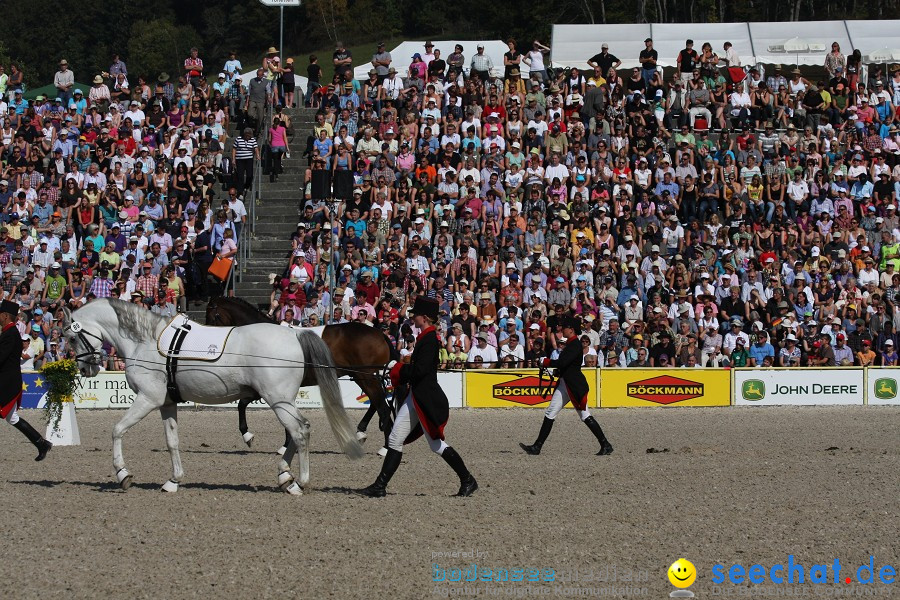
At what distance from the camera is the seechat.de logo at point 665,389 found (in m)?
23.2

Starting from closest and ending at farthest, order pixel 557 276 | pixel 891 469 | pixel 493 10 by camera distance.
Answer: pixel 891 469 → pixel 557 276 → pixel 493 10

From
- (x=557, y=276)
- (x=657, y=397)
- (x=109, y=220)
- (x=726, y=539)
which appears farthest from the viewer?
(x=109, y=220)

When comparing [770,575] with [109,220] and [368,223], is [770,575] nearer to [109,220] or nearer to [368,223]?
[368,223]

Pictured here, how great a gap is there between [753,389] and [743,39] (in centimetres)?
1663

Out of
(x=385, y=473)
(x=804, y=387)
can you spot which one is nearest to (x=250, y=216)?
(x=804, y=387)

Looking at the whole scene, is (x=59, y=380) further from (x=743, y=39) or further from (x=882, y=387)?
(x=743, y=39)

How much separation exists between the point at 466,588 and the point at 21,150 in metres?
24.1

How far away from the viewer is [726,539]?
9969 mm

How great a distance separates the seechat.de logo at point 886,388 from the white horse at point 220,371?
46.8 ft

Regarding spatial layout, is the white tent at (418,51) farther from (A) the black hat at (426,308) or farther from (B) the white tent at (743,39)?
(A) the black hat at (426,308)

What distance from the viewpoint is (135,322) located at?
12.3 meters

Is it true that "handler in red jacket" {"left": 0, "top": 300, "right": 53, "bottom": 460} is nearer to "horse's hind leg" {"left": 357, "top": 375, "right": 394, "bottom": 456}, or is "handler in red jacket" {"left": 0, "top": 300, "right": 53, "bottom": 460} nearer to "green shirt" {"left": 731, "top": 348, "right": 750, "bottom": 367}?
"horse's hind leg" {"left": 357, "top": 375, "right": 394, "bottom": 456}

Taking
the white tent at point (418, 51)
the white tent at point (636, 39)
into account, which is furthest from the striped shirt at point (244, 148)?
the white tent at point (636, 39)

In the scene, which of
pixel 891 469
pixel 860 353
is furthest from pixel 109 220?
pixel 891 469
